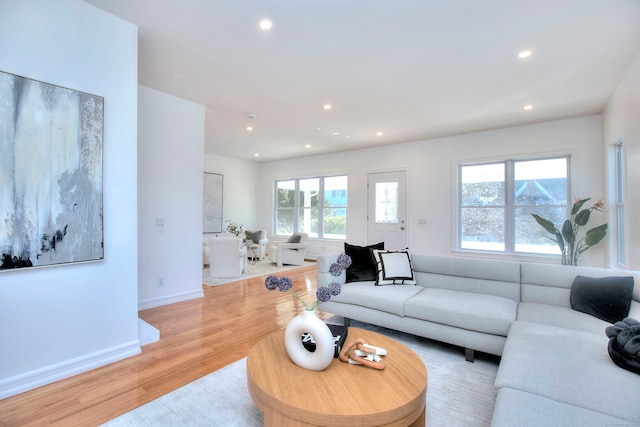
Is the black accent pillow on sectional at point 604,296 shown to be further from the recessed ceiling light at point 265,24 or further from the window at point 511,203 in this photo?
A: the recessed ceiling light at point 265,24

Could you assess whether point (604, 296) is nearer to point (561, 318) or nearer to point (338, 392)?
point (561, 318)

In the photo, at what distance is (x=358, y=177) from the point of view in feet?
22.4

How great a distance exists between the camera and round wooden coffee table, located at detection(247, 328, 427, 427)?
1.21 metres

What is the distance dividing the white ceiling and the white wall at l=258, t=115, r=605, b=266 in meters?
0.38

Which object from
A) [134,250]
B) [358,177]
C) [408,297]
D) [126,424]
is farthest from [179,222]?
[358,177]

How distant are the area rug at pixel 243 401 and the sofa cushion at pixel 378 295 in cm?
52

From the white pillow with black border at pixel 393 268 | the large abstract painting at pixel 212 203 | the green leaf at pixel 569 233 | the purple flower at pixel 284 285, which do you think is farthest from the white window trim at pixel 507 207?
the large abstract painting at pixel 212 203

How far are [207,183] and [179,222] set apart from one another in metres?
3.67

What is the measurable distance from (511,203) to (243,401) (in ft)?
16.9

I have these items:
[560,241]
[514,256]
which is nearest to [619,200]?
[560,241]

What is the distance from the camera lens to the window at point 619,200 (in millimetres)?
3599

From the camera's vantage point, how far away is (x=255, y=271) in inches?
234

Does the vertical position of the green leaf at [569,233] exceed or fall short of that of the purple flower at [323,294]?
it exceeds it

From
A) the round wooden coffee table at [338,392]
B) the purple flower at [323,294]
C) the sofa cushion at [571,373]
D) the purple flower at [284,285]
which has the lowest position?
the round wooden coffee table at [338,392]
